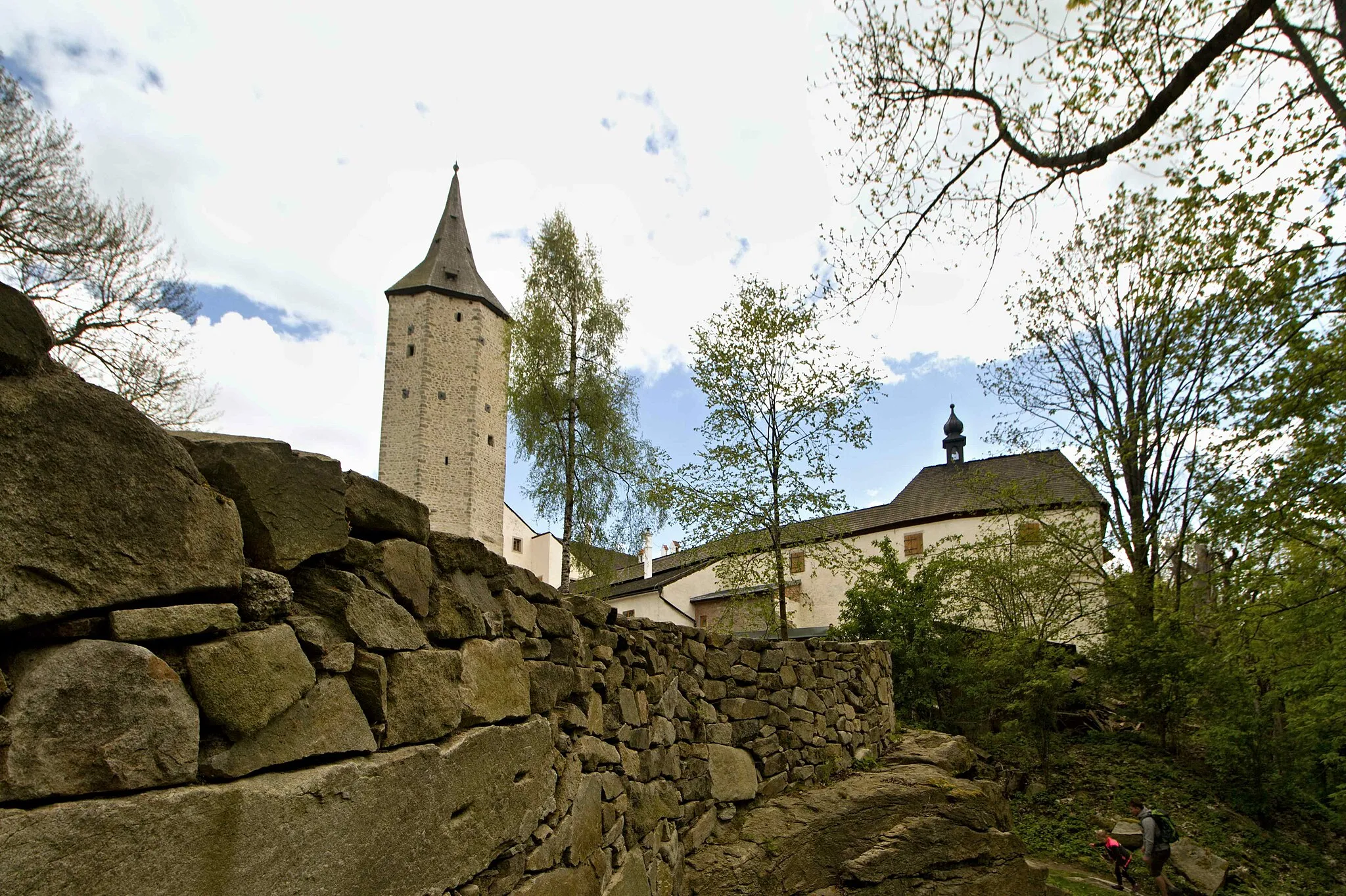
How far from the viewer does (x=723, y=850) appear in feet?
19.8

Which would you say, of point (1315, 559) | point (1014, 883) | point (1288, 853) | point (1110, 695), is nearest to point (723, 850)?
point (1014, 883)

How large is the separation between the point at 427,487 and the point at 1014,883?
29267 mm

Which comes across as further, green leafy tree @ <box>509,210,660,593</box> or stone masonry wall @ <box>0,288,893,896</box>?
green leafy tree @ <box>509,210,660,593</box>

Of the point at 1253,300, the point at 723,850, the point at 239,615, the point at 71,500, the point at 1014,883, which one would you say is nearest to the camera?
the point at 71,500

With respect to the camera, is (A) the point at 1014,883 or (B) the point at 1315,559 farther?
(B) the point at 1315,559

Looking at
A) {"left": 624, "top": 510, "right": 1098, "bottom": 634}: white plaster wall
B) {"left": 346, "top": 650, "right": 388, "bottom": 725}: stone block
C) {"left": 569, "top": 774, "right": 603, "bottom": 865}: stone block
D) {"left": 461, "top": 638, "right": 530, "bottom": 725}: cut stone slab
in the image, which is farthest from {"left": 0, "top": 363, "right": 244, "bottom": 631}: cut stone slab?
{"left": 624, "top": 510, "right": 1098, "bottom": 634}: white plaster wall

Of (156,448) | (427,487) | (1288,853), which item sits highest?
(427,487)

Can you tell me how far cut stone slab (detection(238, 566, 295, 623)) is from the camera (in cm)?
225

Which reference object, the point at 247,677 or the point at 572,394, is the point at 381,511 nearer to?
the point at 247,677

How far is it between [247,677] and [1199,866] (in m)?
13.2

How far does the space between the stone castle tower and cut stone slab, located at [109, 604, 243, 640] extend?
3035cm

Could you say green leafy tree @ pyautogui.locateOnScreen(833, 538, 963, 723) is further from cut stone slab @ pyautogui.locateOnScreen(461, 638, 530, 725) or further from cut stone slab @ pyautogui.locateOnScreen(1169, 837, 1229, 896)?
cut stone slab @ pyautogui.locateOnScreen(461, 638, 530, 725)

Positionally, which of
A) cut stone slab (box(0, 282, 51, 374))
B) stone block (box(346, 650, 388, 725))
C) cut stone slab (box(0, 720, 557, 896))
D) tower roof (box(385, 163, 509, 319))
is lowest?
cut stone slab (box(0, 720, 557, 896))

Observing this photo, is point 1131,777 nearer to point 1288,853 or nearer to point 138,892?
point 1288,853
